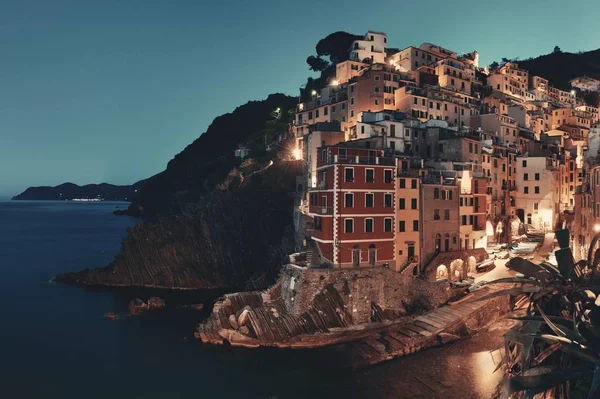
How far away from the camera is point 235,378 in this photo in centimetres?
3152

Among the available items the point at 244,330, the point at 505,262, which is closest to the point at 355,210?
the point at 244,330

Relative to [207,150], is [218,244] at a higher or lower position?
lower

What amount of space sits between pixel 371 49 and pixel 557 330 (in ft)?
291

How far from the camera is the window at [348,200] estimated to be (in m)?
38.4

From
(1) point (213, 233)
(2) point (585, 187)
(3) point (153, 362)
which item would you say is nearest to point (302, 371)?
(3) point (153, 362)

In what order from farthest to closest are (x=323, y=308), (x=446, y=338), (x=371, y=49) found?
1. (x=371, y=49)
2. (x=323, y=308)
3. (x=446, y=338)

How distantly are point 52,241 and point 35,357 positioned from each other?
286 feet

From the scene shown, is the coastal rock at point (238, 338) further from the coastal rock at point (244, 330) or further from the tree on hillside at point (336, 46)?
the tree on hillside at point (336, 46)

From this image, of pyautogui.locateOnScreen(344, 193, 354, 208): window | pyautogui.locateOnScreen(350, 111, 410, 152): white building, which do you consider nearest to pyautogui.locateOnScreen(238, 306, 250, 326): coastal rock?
pyautogui.locateOnScreen(344, 193, 354, 208): window

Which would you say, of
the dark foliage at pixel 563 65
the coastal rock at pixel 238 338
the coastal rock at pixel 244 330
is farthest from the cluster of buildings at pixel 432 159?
the dark foliage at pixel 563 65

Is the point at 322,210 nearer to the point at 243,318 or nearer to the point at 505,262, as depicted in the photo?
the point at 243,318

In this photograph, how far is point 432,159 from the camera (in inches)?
2119

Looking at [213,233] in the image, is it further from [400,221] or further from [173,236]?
[400,221]

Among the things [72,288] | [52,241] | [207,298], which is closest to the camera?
[207,298]
